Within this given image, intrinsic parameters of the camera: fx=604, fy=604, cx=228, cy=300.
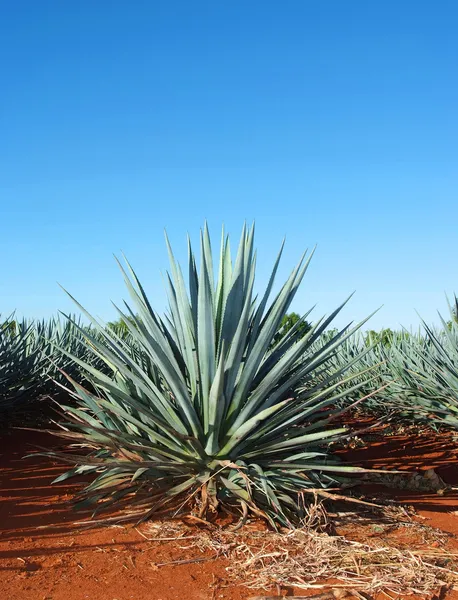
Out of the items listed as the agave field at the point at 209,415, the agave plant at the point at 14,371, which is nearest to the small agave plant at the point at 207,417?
the agave field at the point at 209,415

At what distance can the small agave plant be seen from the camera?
3.51m

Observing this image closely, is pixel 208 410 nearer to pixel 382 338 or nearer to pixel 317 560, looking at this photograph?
pixel 317 560

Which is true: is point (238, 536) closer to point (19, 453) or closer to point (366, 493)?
point (366, 493)

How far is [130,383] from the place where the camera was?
4105 mm

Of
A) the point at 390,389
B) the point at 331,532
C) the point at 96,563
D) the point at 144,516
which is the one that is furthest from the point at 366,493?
the point at 390,389

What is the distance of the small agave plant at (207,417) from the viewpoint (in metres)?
3.51

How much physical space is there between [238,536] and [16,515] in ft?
4.82

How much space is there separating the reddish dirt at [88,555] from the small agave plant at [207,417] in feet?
0.77

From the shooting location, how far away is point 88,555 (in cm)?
316

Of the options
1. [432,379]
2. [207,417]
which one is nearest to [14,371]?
[207,417]

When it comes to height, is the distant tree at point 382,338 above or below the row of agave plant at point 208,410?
above

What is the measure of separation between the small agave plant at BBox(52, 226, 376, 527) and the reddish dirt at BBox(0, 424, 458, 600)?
24 cm

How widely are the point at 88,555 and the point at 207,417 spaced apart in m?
0.99

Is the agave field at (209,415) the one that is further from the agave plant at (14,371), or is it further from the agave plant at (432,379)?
the agave plant at (14,371)
